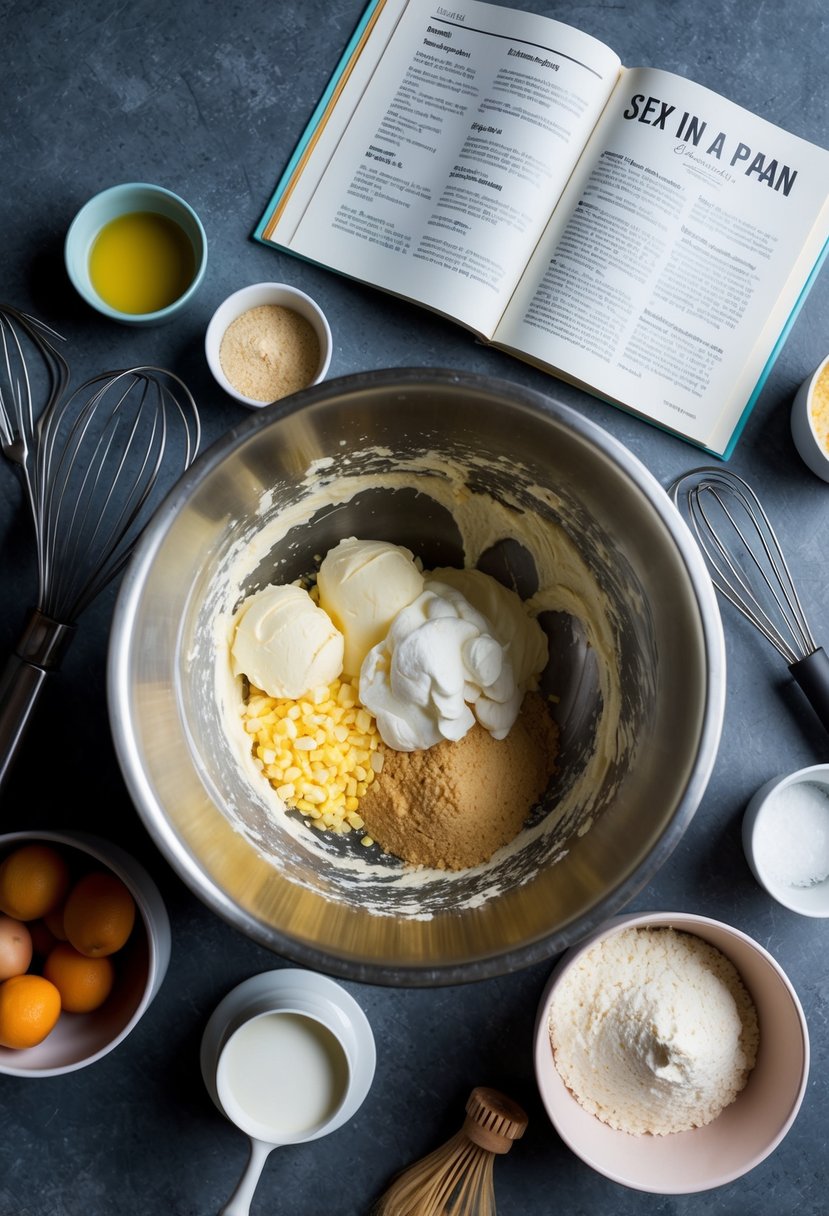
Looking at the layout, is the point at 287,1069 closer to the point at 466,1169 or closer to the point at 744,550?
the point at 466,1169

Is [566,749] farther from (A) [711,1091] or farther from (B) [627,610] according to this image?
(A) [711,1091]

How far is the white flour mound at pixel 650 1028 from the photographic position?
106 centimetres

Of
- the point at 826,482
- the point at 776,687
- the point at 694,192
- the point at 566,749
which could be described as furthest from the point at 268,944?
the point at 694,192

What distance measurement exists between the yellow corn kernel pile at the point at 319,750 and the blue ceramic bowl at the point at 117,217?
509 millimetres

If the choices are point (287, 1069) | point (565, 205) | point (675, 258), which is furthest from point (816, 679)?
point (287, 1069)

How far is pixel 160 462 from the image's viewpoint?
1.17 m

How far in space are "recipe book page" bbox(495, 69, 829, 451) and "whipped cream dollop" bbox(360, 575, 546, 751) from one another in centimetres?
39

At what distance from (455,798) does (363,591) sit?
264 mm

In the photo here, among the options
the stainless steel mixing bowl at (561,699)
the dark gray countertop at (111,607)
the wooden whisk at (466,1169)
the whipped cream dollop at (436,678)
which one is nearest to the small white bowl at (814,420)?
the dark gray countertop at (111,607)

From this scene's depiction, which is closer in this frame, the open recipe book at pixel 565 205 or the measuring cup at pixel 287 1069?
the measuring cup at pixel 287 1069

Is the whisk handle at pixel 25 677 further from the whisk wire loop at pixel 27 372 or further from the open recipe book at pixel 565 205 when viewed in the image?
the open recipe book at pixel 565 205

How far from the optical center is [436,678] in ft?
3.33

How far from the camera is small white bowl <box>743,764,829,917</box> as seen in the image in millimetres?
1151

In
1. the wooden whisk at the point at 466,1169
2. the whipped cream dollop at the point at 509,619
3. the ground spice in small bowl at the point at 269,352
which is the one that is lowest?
the wooden whisk at the point at 466,1169
